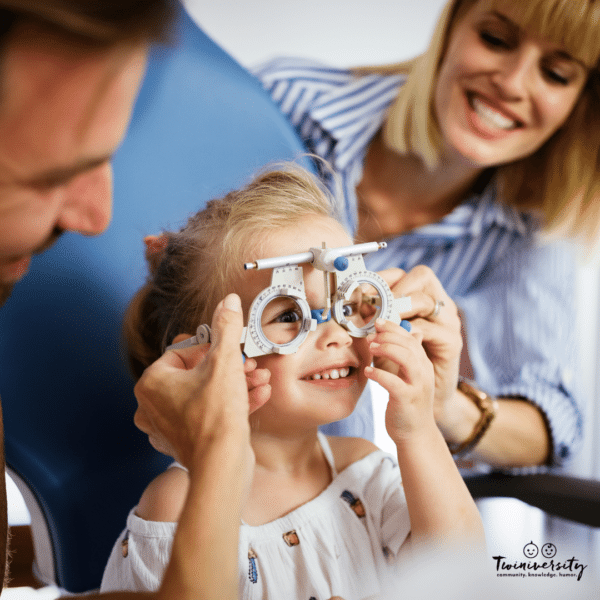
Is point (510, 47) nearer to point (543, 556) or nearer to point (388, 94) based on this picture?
point (388, 94)

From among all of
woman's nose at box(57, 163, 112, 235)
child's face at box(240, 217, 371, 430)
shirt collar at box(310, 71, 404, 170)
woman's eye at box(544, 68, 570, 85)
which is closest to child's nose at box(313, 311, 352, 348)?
child's face at box(240, 217, 371, 430)

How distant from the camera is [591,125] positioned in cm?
96

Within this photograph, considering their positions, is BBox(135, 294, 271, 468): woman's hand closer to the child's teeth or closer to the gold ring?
the child's teeth

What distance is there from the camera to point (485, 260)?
3.32 ft

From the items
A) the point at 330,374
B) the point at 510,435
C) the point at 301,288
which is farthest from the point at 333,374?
the point at 510,435

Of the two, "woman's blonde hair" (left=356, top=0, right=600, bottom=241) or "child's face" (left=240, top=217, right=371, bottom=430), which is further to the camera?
"woman's blonde hair" (left=356, top=0, right=600, bottom=241)

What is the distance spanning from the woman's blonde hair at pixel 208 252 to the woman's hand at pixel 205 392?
11 centimetres

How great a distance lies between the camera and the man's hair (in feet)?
1.10

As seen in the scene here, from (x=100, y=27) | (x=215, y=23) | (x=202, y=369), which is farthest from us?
(x=215, y=23)

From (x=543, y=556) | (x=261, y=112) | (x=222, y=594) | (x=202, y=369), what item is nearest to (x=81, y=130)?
(x=202, y=369)

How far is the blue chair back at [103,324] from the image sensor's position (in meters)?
0.68

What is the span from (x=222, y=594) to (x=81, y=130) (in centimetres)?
33

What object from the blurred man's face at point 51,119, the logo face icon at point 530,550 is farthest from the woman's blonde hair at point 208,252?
the logo face icon at point 530,550

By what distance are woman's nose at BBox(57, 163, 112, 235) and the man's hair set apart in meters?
0.10
